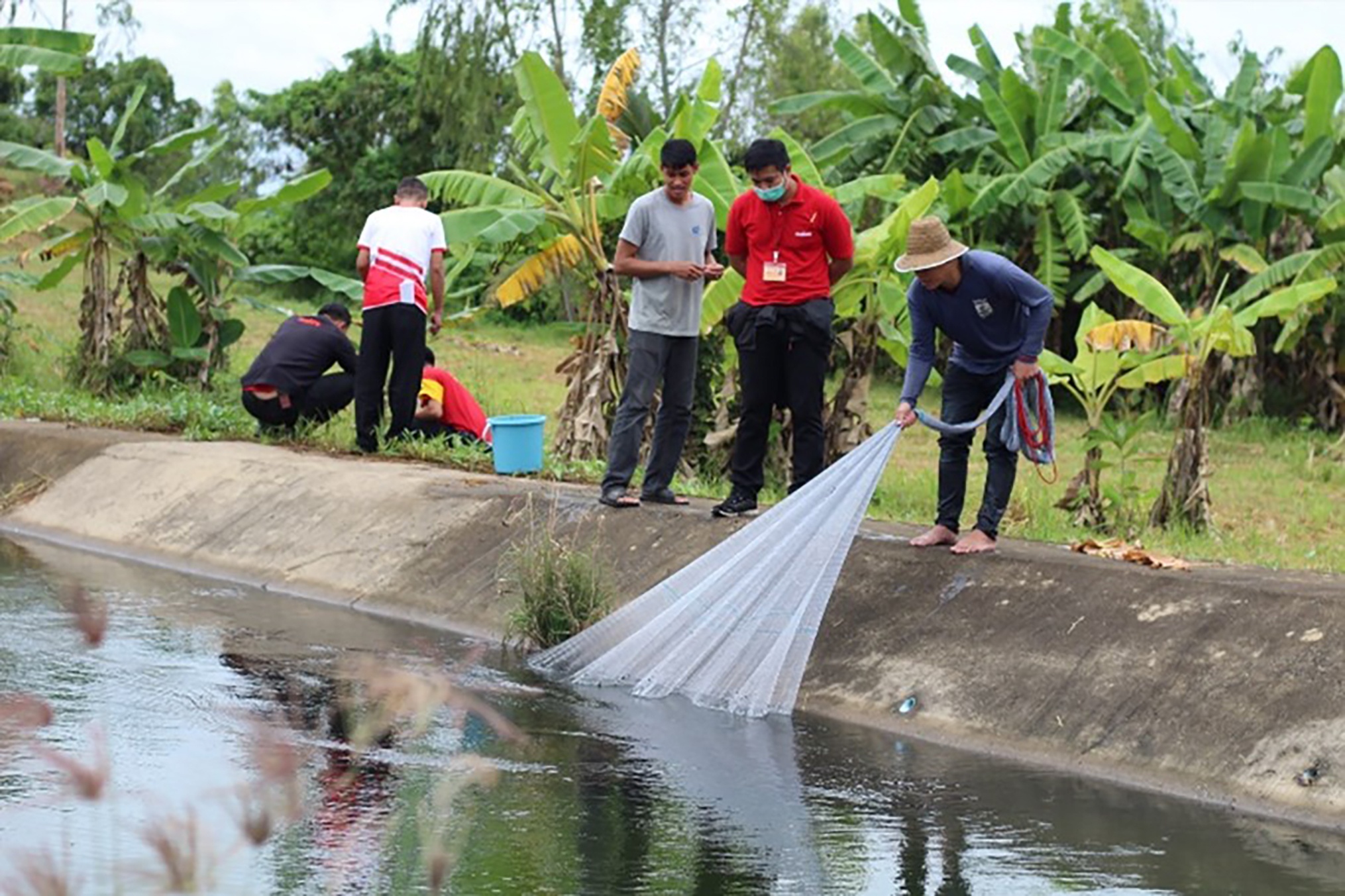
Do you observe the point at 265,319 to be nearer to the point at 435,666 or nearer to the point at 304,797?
the point at 435,666

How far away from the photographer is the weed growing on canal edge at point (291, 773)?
7.37 feet

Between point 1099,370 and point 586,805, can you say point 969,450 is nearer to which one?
point 586,805

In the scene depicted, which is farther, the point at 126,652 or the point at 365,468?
the point at 365,468

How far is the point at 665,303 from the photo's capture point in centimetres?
937

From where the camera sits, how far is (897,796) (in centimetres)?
647

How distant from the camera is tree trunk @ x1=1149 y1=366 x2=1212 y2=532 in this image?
11570mm

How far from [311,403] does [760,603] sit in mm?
6123

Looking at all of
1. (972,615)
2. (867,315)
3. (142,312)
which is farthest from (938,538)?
(142,312)

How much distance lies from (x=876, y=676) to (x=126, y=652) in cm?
316

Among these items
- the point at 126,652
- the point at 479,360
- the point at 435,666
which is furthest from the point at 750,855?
the point at 479,360

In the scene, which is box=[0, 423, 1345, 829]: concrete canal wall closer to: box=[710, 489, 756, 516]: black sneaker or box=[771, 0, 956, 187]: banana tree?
box=[710, 489, 756, 516]: black sneaker

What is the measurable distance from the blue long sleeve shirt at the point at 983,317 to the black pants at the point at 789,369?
2.60ft

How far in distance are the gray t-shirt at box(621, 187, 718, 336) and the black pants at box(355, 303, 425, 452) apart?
2632 millimetres

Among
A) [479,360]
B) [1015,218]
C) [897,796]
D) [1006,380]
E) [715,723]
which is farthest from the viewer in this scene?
[479,360]
